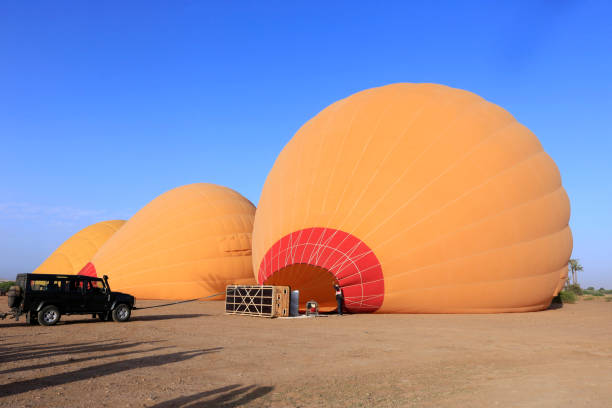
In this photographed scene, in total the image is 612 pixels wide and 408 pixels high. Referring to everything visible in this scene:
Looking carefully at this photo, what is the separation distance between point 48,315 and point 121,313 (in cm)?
184

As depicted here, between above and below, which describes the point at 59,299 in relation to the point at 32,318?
above

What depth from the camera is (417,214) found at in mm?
12914

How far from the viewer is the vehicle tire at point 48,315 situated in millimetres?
11766

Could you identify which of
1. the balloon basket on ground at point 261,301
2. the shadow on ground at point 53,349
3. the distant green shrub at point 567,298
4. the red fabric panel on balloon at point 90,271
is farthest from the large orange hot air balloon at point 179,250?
the distant green shrub at point 567,298

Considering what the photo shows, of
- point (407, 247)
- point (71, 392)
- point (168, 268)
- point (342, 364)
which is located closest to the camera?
point (71, 392)

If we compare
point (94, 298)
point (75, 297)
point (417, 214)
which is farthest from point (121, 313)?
point (417, 214)

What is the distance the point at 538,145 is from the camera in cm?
1625

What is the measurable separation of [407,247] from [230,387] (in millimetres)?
8402

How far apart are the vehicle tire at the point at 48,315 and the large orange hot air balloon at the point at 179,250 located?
24.1 feet

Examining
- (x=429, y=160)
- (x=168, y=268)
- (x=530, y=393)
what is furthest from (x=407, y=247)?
(x=168, y=268)

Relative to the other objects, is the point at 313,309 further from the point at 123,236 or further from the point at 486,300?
the point at 123,236

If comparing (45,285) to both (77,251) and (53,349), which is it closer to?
(53,349)

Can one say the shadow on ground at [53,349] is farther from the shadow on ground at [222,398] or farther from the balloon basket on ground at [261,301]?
the balloon basket on ground at [261,301]

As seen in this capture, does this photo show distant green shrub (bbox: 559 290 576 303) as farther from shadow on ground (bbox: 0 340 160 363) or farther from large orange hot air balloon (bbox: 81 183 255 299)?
shadow on ground (bbox: 0 340 160 363)
